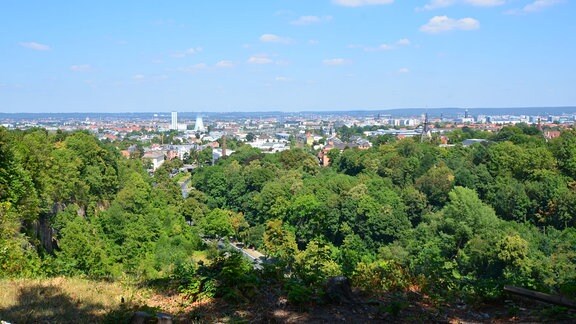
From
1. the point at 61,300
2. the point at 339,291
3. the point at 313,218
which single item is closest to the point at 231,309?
the point at 339,291

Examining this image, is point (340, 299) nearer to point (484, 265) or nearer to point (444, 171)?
point (484, 265)

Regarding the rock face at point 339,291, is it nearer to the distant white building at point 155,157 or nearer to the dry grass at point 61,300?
the dry grass at point 61,300

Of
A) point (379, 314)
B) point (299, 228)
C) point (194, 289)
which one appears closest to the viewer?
point (379, 314)

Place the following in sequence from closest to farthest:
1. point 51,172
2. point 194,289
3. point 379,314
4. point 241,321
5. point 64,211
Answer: point 241,321 → point 379,314 → point 194,289 → point 51,172 → point 64,211

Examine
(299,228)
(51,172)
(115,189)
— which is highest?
(51,172)

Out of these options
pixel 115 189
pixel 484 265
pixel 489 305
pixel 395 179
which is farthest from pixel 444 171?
pixel 489 305

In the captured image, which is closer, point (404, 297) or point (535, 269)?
point (404, 297)

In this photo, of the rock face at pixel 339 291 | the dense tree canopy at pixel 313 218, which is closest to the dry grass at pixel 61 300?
the dense tree canopy at pixel 313 218

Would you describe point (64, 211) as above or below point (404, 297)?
below
